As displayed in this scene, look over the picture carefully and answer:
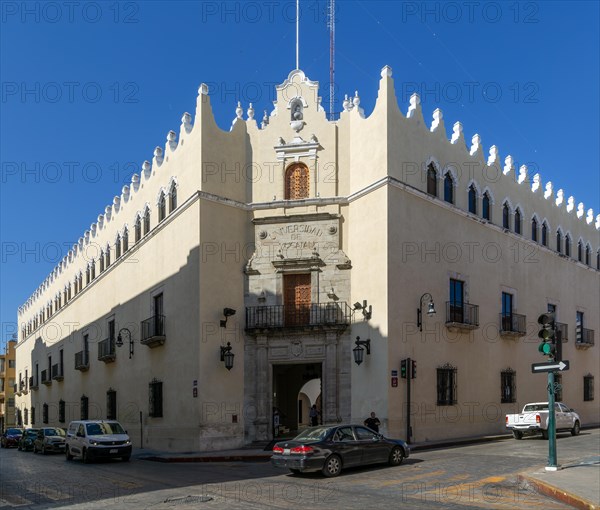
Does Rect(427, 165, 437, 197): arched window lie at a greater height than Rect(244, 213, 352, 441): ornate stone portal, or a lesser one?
greater

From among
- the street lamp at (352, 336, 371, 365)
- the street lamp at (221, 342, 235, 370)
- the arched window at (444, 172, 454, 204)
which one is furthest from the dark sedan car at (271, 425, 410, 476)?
the arched window at (444, 172, 454, 204)

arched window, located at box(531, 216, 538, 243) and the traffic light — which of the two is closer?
the traffic light

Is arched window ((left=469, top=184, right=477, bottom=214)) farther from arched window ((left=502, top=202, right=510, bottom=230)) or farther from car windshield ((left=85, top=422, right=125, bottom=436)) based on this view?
car windshield ((left=85, top=422, right=125, bottom=436))

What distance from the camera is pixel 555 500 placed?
43.3ft

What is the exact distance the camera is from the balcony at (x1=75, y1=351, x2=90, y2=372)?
3962 centimetres

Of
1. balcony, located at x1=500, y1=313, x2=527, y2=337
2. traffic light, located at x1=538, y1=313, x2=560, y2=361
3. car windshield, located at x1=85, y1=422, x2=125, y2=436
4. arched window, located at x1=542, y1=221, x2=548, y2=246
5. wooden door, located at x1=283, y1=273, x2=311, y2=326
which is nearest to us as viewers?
traffic light, located at x1=538, y1=313, x2=560, y2=361

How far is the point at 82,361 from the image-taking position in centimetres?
4062

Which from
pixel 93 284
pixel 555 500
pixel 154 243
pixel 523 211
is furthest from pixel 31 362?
pixel 555 500

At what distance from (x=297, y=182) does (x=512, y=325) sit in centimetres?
1123

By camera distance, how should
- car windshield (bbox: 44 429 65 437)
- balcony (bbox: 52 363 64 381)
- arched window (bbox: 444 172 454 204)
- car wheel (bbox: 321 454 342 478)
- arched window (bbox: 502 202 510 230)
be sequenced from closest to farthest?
1. car wheel (bbox: 321 454 342 478)
2. arched window (bbox: 444 172 454 204)
3. arched window (bbox: 502 202 510 230)
4. car windshield (bbox: 44 429 65 437)
5. balcony (bbox: 52 363 64 381)

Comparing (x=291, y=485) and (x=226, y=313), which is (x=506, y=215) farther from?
(x=291, y=485)

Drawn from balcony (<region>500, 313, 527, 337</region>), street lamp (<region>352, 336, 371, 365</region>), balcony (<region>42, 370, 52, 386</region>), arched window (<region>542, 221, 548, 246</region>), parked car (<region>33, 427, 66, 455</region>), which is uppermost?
arched window (<region>542, 221, 548, 246</region>)

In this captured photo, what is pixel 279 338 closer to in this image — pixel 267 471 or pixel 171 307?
pixel 171 307

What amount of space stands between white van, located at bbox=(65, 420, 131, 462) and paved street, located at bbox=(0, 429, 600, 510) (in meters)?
1.11
